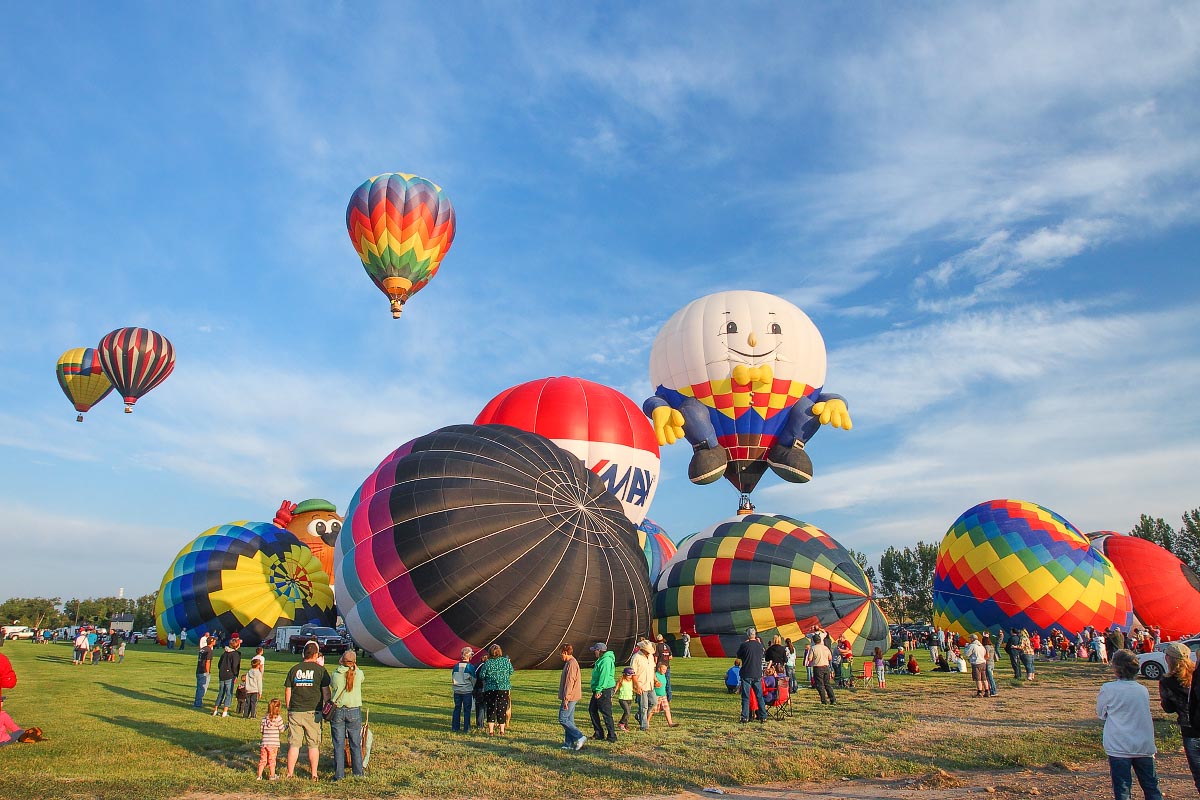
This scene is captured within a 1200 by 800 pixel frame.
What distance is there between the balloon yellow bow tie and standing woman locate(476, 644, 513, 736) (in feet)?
65.7

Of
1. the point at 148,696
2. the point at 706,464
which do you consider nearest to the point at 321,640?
the point at 148,696

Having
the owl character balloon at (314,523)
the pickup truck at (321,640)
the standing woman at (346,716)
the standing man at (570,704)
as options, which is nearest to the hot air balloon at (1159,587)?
the pickup truck at (321,640)

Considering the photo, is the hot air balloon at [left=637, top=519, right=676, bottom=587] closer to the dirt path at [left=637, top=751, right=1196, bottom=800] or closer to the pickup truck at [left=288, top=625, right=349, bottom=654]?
the pickup truck at [left=288, top=625, right=349, bottom=654]

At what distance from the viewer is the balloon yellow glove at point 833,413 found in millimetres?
30000

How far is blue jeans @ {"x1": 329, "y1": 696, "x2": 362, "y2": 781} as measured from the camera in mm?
7504

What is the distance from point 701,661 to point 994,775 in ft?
45.2

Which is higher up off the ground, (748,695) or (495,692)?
(495,692)

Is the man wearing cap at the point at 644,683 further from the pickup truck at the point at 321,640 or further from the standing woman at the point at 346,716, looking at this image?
the pickup truck at the point at 321,640

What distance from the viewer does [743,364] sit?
94.5 ft

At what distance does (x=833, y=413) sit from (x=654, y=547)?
853 cm

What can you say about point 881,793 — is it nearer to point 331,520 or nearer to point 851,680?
point 851,680

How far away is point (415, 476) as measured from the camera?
16828 millimetres

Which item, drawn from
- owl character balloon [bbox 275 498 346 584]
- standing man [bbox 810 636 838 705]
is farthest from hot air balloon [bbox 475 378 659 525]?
owl character balloon [bbox 275 498 346 584]

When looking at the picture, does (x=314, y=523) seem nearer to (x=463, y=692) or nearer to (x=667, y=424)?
(x=667, y=424)
